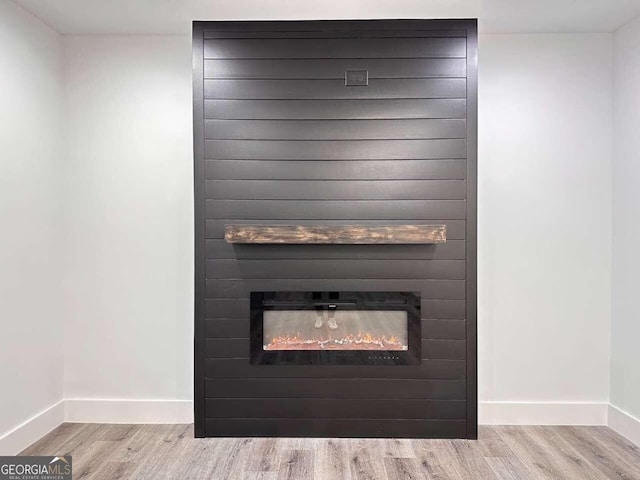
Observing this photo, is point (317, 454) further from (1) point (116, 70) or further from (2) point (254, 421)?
(1) point (116, 70)

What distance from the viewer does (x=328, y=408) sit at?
3443mm

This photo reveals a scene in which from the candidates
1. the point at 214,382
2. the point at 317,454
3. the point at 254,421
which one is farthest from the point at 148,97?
the point at 317,454

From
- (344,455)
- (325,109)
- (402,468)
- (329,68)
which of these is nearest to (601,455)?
(402,468)

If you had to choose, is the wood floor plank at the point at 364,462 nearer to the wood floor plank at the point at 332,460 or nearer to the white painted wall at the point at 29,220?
the wood floor plank at the point at 332,460

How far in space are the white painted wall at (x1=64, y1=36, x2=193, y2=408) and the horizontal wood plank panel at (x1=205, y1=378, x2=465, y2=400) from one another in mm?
502

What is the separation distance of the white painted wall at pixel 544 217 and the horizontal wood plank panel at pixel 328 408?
537mm

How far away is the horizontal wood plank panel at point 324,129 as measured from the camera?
3.44 metres

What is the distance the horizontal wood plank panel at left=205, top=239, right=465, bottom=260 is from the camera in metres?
3.44

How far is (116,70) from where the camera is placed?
379cm

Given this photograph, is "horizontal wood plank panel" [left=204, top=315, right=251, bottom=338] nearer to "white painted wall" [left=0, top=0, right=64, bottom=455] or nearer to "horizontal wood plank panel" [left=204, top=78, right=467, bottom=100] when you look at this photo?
"white painted wall" [left=0, top=0, right=64, bottom=455]

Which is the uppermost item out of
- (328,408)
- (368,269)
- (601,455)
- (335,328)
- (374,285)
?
(368,269)

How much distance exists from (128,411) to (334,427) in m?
1.49

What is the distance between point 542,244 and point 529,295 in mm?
372

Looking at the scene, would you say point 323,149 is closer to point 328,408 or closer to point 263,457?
point 328,408
